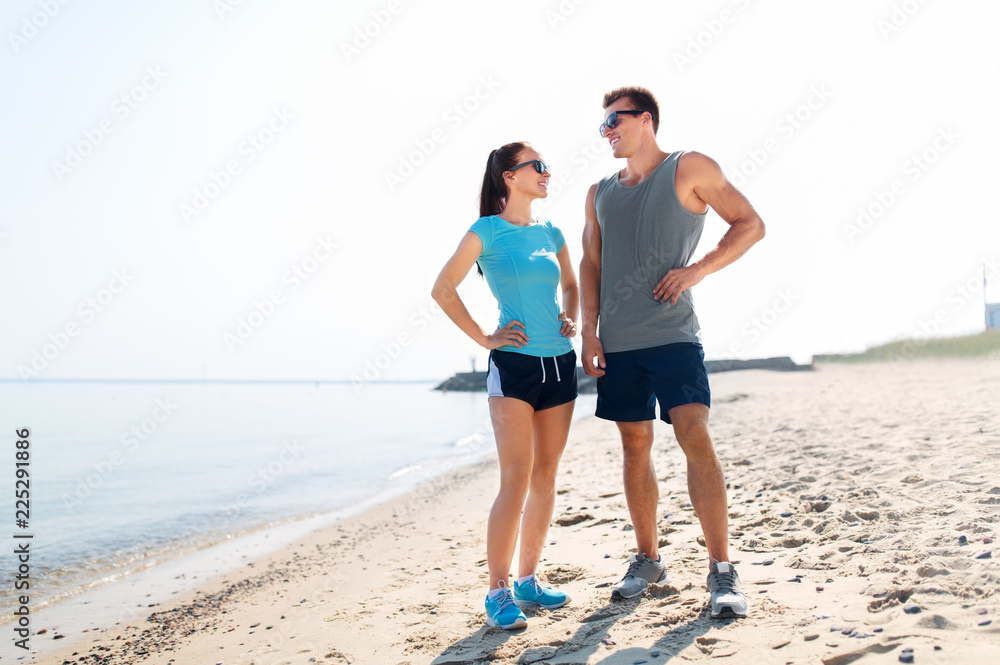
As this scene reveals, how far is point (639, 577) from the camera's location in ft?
9.97

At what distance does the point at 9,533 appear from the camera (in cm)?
761

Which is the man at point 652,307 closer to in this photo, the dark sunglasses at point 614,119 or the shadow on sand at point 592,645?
the dark sunglasses at point 614,119

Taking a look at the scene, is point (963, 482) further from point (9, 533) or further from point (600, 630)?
point (9, 533)

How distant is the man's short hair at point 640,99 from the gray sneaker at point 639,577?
7.16 ft

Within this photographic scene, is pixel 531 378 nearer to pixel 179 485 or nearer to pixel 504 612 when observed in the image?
pixel 504 612

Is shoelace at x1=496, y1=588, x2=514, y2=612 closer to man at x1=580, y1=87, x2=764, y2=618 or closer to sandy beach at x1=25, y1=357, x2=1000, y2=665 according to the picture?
sandy beach at x1=25, y1=357, x2=1000, y2=665

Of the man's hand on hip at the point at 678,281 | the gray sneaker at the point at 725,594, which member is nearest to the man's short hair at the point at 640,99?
the man's hand on hip at the point at 678,281

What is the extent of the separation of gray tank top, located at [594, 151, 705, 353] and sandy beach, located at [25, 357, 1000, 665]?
1.22 m

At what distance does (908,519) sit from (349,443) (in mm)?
16864

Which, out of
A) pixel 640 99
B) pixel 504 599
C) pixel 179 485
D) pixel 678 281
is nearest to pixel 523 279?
pixel 678 281

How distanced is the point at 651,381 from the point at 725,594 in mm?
976

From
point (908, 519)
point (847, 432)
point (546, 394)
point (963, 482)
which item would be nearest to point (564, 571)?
point (546, 394)

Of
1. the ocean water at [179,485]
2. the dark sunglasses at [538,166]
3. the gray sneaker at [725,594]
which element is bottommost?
the ocean water at [179,485]

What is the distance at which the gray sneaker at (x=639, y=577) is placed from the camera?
297cm
